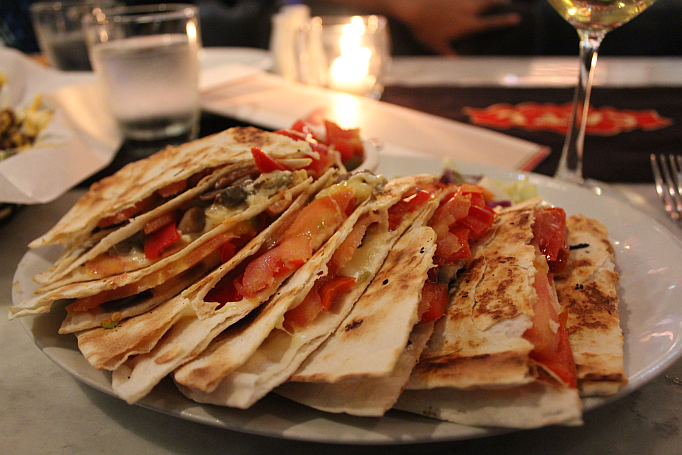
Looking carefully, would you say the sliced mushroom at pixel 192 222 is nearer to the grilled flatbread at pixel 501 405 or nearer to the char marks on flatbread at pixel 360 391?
the char marks on flatbread at pixel 360 391

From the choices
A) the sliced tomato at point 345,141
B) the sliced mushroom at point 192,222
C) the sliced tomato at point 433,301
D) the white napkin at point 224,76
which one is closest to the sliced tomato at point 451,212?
the sliced tomato at point 433,301

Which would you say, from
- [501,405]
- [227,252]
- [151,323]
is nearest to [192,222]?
[227,252]

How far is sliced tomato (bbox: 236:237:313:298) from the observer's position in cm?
136

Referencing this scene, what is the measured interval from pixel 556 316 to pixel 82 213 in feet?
4.98

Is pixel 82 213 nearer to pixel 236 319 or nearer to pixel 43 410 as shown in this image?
pixel 43 410

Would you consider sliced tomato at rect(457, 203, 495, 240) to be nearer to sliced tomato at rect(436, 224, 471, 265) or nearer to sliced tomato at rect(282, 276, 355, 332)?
sliced tomato at rect(436, 224, 471, 265)

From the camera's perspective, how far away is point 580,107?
7.93 feet

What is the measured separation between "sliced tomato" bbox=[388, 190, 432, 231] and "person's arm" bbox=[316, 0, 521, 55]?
19.0 ft

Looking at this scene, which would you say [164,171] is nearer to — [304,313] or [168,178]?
[168,178]

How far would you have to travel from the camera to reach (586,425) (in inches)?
47.1

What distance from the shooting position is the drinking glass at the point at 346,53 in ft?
13.0

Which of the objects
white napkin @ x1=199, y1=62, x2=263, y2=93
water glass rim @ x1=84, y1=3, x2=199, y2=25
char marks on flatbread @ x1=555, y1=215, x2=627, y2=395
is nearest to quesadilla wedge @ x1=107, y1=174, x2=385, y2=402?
char marks on flatbread @ x1=555, y1=215, x2=627, y2=395

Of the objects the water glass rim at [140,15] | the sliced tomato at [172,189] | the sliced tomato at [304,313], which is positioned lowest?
the sliced tomato at [304,313]

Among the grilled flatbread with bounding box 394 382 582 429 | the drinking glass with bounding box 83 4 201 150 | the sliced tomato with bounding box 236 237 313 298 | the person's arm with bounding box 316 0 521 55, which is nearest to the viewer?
the grilled flatbread with bounding box 394 382 582 429
